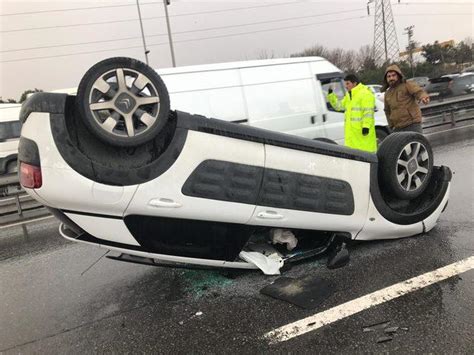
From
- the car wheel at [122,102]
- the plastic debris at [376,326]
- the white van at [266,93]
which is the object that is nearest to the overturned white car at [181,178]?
the car wheel at [122,102]

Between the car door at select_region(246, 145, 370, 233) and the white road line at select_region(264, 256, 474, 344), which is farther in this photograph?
the car door at select_region(246, 145, 370, 233)

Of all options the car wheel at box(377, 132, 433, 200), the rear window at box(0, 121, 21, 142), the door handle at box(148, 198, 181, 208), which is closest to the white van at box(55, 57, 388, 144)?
the car wheel at box(377, 132, 433, 200)

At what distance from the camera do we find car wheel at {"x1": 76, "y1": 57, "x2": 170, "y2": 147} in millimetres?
2666

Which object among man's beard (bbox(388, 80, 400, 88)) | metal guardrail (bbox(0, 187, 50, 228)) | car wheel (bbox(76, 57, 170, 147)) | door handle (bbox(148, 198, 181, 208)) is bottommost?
metal guardrail (bbox(0, 187, 50, 228))

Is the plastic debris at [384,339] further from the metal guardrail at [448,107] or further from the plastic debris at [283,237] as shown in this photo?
the metal guardrail at [448,107]

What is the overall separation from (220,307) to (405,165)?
80.1 inches

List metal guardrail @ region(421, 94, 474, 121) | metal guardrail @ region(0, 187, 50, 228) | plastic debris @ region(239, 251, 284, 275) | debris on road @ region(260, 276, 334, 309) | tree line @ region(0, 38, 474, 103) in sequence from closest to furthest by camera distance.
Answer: debris on road @ region(260, 276, 334, 309) → plastic debris @ region(239, 251, 284, 275) → metal guardrail @ region(0, 187, 50, 228) → metal guardrail @ region(421, 94, 474, 121) → tree line @ region(0, 38, 474, 103)

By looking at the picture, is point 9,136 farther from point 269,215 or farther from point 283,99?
point 269,215

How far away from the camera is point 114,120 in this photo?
2.73 m

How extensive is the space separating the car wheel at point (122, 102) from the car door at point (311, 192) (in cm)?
88

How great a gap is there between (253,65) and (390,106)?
9.01 ft

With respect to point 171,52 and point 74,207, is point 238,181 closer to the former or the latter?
point 74,207

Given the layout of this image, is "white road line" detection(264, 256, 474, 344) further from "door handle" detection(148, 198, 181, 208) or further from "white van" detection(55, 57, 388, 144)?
"white van" detection(55, 57, 388, 144)

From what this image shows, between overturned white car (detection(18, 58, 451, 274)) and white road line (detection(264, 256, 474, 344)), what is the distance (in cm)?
62
